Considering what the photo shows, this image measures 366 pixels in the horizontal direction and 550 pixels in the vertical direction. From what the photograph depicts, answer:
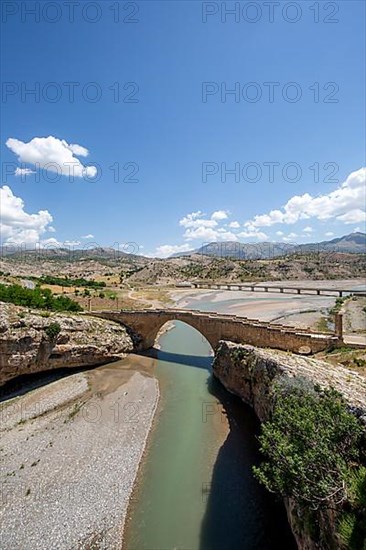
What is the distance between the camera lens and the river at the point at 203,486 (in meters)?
11.6

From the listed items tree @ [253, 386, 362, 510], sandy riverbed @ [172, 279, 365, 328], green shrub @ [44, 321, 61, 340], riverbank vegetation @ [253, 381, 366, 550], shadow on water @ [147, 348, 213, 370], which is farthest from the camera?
sandy riverbed @ [172, 279, 365, 328]

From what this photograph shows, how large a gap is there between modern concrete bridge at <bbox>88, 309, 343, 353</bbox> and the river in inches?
206

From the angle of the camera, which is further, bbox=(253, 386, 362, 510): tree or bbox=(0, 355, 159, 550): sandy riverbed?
bbox=(0, 355, 159, 550): sandy riverbed

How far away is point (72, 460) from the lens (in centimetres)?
1579

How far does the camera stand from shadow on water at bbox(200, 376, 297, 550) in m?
11.4

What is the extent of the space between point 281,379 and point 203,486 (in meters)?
6.18

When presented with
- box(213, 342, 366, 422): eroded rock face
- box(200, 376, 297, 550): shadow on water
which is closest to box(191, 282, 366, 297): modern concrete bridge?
box(213, 342, 366, 422): eroded rock face

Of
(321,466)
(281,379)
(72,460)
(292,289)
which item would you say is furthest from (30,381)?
(292,289)

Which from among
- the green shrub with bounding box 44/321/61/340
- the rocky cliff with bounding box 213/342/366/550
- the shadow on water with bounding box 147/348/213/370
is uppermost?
the green shrub with bounding box 44/321/61/340

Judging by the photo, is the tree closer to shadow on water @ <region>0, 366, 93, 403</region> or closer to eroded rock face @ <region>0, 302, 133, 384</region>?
shadow on water @ <region>0, 366, 93, 403</region>

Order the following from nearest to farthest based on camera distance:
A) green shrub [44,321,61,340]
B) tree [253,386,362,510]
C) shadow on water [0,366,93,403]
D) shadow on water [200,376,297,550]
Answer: tree [253,386,362,510] → shadow on water [200,376,297,550] → shadow on water [0,366,93,403] → green shrub [44,321,61,340]

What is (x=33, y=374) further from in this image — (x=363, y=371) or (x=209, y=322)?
(x=363, y=371)

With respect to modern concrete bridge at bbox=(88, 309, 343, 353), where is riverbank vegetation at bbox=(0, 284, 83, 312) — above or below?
above

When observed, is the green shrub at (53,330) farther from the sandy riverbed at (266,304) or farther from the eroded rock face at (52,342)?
the sandy riverbed at (266,304)
